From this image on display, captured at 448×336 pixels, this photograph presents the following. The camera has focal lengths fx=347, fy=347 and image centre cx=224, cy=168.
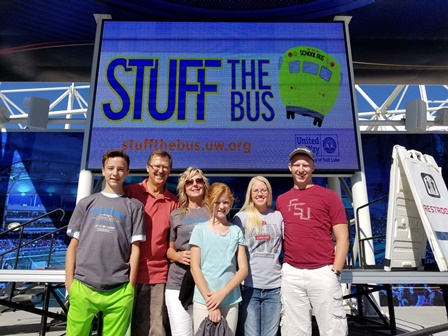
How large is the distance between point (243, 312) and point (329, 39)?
16.6 feet

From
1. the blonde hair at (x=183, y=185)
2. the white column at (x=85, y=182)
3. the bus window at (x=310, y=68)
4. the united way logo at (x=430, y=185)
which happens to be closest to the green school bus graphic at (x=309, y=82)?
the bus window at (x=310, y=68)

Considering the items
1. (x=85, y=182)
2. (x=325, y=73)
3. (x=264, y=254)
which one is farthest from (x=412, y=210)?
(x=85, y=182)

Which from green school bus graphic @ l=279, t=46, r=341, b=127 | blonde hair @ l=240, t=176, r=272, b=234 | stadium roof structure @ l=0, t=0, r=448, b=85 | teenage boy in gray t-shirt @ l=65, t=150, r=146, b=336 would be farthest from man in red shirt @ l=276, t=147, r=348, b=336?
stadium roof structure @ l=0, t=0, r=448, b=85

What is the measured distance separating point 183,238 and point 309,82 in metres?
4.12

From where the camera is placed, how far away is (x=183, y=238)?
219 centimetres

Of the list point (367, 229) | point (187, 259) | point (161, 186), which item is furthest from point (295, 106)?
point (187, 259)

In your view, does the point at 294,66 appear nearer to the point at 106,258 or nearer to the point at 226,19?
the point at 226,19

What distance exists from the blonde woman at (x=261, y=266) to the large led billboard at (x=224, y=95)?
2.79 metres

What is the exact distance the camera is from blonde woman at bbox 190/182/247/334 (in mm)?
1933

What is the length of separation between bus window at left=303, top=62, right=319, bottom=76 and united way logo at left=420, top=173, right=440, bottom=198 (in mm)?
2919

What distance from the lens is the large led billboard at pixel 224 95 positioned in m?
5.18

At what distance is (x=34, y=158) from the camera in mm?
7902

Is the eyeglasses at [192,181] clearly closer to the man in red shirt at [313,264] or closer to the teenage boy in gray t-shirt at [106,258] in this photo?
the teenage boy in gray t-shirt at [106,258]

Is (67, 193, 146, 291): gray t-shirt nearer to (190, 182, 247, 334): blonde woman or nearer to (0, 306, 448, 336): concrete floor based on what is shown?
(190, 182, 247, 334): blonde woman
